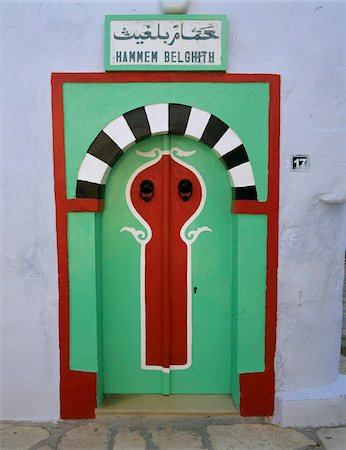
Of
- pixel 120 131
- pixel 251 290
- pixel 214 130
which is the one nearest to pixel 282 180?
pixel 214 130

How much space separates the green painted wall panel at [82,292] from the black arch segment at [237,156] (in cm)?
108

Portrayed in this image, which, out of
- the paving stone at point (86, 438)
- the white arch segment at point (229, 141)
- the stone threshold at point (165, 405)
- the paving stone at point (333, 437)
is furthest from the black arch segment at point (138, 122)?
the paving stone at point (333, 437)

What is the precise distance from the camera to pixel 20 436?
11.0ft

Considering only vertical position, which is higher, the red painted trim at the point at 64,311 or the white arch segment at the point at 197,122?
the white arch segment at the point at 197,122

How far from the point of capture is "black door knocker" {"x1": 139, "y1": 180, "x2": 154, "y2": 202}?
368 cm

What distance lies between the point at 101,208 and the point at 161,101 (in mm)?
910

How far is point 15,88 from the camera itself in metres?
3.42

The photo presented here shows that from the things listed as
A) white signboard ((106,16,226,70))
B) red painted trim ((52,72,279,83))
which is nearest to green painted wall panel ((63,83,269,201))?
red painted trim ((52,72,279,83))

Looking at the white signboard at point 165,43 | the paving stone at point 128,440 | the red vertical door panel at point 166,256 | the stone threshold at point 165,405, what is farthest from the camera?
the red vertical door panel at point 166,256

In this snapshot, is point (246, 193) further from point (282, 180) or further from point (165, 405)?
point (165, 405)

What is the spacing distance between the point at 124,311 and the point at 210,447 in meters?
1.17

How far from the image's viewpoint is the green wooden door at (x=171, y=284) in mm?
3672

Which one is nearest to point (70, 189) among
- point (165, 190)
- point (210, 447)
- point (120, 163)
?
point (120, 163)

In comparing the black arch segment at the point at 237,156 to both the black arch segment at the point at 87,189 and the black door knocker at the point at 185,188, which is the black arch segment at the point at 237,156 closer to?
the black door knocker at the point at 185,188
